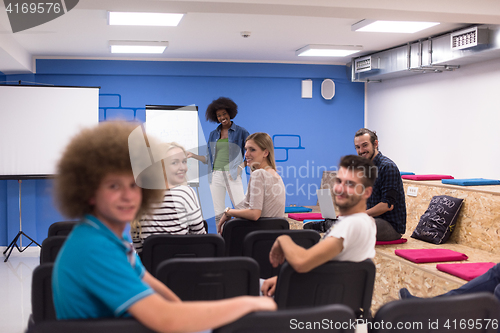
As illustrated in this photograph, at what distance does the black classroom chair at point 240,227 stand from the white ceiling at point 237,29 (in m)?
1.53

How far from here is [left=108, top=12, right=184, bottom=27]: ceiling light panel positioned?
3938mm

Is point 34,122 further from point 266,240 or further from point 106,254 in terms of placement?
point 106,254

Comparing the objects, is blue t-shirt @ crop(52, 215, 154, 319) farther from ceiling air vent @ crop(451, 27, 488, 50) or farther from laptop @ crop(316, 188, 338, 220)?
ceiling air vent @ crop(451, 27, 488, 50)

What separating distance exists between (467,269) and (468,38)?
2.45 meters

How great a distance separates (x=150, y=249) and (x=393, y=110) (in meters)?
4.97

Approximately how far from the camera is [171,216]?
8.23 feet

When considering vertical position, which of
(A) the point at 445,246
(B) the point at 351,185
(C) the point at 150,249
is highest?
(B) the point at 351,185

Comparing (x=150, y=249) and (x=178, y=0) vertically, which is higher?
(x=178, y=0)

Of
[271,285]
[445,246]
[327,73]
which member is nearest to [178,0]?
[271,285]

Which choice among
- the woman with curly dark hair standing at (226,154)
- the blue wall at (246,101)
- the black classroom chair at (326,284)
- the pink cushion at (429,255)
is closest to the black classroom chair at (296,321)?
the black classroom chair at (326,284)

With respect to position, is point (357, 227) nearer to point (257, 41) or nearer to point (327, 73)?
point (257, 41)

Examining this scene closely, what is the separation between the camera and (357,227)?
1.69 metres

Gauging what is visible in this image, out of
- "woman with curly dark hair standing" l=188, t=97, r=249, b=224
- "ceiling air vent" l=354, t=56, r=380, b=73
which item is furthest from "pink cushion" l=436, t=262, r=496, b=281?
"ceiling air vent" l=354, t=56, r=380, b=73

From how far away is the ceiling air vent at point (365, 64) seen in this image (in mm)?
5793
